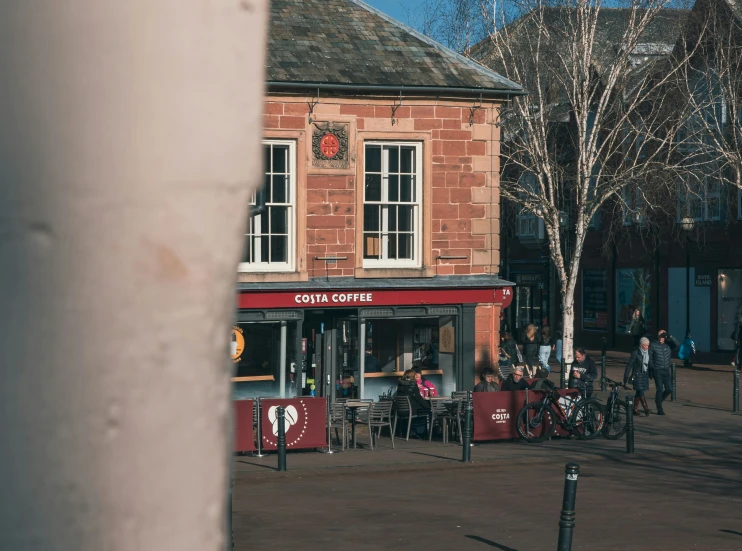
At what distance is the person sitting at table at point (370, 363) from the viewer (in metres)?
22.4

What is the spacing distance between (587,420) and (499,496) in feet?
20.7

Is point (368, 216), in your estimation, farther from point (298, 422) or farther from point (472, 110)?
point (298, 422)

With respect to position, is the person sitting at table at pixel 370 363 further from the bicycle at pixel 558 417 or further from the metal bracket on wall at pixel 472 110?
the metal bracket on wall at pixel 472 110

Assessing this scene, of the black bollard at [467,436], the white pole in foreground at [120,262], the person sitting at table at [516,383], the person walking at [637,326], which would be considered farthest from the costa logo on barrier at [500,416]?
the person walking at [637,326]

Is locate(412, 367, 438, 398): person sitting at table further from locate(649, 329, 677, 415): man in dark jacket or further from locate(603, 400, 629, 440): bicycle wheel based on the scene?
locate(649, 329, 677, 415): man in dark jacket

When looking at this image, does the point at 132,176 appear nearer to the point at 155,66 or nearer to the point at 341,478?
the point at 155,66

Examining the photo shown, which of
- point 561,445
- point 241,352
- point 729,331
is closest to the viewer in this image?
point 561,445

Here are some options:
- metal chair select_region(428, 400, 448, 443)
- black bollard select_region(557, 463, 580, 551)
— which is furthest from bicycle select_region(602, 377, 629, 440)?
black bollard select_region(557, 463, 580, 551)

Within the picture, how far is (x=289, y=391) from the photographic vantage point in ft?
72.0

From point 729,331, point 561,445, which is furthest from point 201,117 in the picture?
point 729,331

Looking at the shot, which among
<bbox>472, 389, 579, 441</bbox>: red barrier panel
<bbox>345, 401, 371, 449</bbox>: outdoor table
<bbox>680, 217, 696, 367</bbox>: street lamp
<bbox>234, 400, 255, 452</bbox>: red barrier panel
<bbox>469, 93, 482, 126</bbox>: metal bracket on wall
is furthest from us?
<bbox>680, 217, 696, 367</bbox>: street lamp

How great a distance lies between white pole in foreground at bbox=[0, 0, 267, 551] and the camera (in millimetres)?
1145

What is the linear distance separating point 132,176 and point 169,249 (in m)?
0.08

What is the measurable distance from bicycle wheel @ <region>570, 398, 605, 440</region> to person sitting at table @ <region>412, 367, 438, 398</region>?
266 cm
